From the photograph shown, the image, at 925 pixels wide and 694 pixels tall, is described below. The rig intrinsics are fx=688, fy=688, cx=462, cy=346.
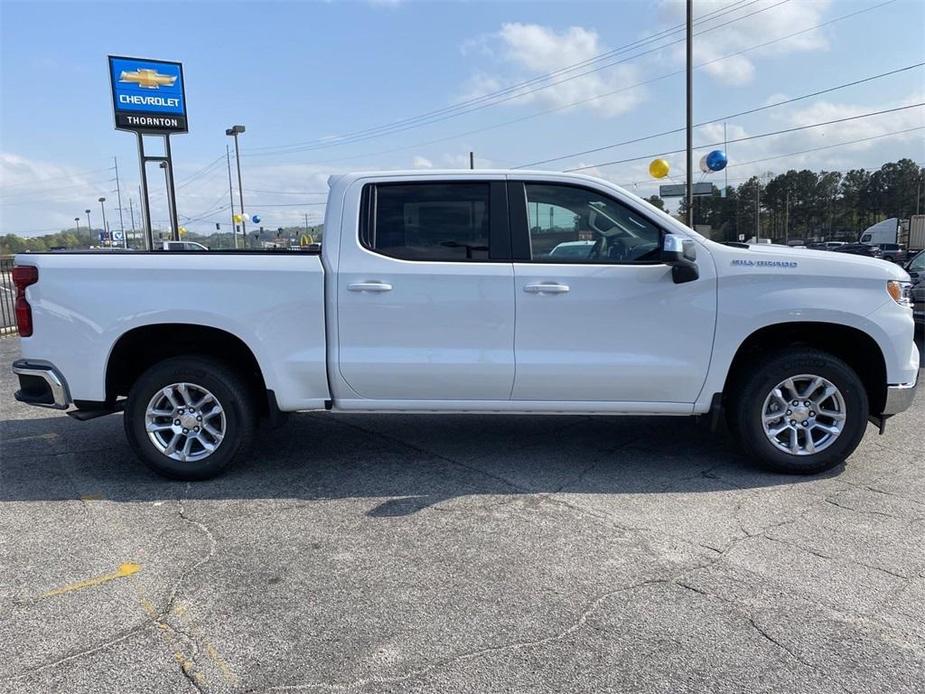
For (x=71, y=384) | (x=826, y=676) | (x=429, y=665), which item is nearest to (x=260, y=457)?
(x=71, y=384)

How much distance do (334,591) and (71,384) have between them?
2620 mm

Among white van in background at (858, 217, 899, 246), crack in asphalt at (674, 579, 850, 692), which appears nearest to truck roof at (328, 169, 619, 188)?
crack in asphalt at (674, 579, 850, 692)

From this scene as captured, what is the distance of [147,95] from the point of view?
17.7m

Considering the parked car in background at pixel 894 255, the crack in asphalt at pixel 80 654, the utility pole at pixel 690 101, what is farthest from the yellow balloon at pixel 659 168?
the crack in asphalt at pixel 80 654

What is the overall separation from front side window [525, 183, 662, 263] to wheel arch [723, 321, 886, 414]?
3.23 feet

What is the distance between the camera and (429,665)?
2633mm

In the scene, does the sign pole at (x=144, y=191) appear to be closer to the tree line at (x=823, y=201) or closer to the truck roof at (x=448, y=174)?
the truck roof at (x=448, y=174)

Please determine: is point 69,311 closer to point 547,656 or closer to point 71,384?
point 71,384

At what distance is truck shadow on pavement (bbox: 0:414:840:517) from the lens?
4.49 metres

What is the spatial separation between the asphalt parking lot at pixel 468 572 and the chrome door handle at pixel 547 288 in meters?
1.27

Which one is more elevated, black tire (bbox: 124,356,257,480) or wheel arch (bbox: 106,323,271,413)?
wheel arch (bbox: 106,323,271,413)

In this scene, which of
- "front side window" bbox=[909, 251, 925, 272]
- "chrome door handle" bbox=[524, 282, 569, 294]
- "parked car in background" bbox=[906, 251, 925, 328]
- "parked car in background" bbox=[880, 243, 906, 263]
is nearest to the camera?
"chrome door handle" bbox=[524, 282, 569, 294]

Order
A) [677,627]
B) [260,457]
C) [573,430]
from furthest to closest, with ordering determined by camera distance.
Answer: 1. [573,430]
2. [260,457]
3. [677,627]

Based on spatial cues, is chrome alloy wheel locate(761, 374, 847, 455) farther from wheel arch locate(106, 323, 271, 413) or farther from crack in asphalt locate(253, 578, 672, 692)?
wheel arch locate(106, 323, 271, 413)
